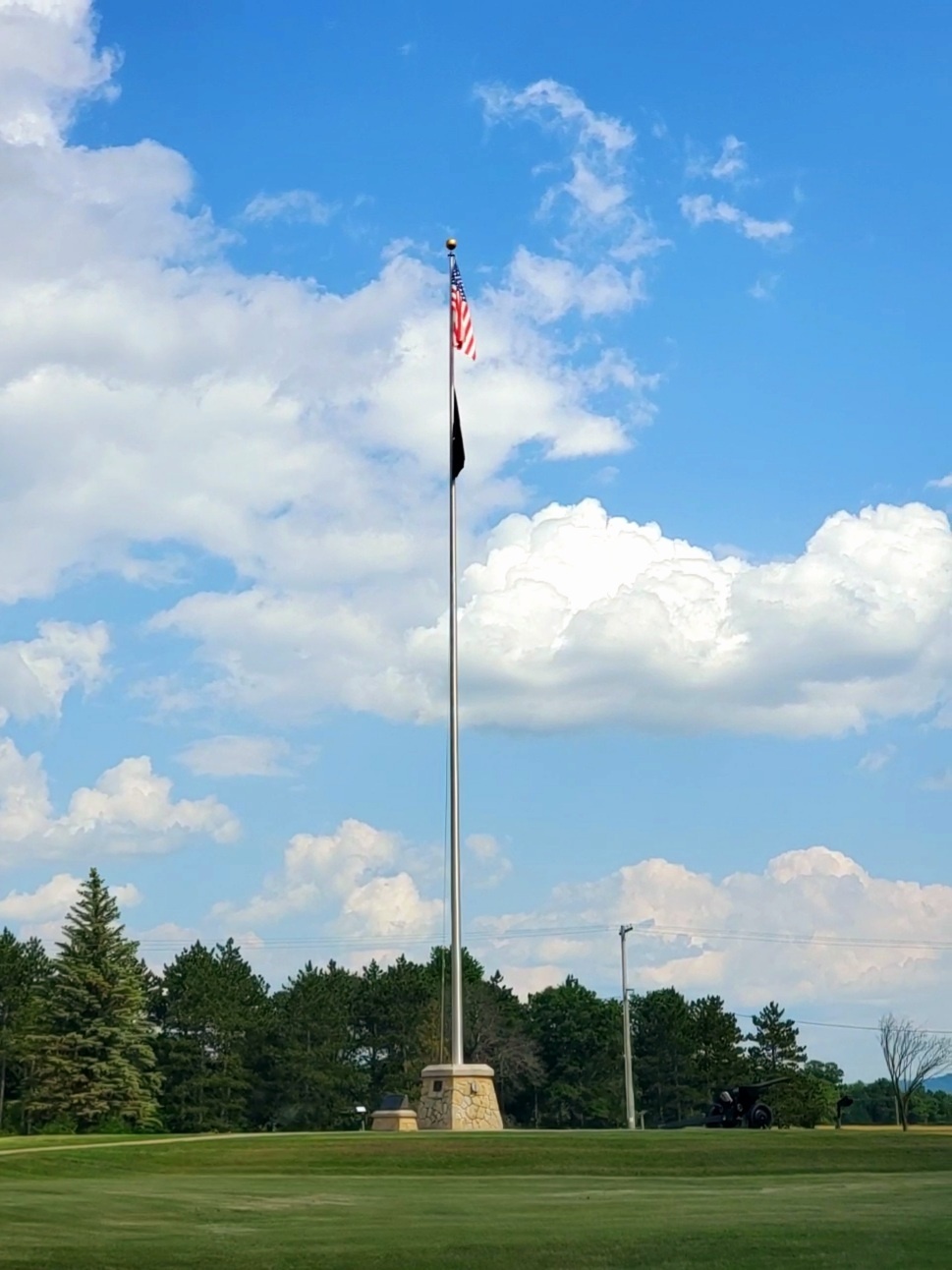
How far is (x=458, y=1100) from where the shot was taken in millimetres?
37188

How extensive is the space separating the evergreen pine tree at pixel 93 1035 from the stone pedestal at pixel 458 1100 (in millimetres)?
33131

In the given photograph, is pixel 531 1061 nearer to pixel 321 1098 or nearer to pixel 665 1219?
pixel 321 1098

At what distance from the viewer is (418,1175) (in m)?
26.2

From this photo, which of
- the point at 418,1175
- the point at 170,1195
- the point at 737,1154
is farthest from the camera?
the point at 737,1154

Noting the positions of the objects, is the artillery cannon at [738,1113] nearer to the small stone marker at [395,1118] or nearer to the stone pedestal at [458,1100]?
the stone pedestal at [458,1100]

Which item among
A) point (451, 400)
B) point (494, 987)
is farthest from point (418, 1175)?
point (494, 987)

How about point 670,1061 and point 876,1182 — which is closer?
point 876,1182

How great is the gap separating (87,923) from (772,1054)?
138 ft

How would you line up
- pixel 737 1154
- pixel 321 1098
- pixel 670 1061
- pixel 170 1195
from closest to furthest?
1. pixel 170 1195
2. pixel 737 1154
3. pixel 321 1098
4. pixel 670 1061

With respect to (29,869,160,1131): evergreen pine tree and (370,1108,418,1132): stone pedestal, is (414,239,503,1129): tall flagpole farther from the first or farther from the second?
(29,869,160,1131): evergreen pine tree

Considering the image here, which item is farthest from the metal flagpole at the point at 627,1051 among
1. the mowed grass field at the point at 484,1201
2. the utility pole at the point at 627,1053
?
the mowed grass field at the point at 484,1201

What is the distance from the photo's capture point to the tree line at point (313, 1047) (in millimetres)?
69938

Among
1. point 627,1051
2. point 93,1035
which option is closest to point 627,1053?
point 627,1051

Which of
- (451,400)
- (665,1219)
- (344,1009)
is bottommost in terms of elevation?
(665,1219)
